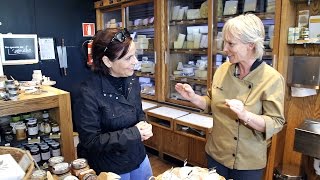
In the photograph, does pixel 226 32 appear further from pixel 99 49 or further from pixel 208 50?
pixel 208 50

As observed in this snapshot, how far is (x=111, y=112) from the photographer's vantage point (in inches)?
50.7

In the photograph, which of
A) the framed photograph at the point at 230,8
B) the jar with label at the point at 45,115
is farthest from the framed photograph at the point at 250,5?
the jar with label at the point at 45,115

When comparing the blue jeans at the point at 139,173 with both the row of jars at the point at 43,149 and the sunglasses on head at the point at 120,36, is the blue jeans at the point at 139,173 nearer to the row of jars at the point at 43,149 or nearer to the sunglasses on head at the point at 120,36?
the sunglasses on head at the point at 120,36

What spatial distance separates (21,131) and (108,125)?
0.95 metres

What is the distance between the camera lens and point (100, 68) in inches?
52.2

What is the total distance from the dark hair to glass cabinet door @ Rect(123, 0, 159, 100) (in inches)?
80.5

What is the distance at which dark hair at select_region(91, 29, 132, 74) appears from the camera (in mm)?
1257

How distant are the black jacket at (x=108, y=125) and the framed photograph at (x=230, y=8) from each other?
1718mm

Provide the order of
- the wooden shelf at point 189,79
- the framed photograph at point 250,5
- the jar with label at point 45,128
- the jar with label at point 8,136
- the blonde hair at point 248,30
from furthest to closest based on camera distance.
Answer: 1. the wooden shelf at point 189,79
2. the framed photograph at point 250,5
3. the jar with label at point 45,128
4. the jar with label at point 8,136
5. the blonde hair at point 248,30

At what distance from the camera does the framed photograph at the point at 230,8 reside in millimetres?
2672

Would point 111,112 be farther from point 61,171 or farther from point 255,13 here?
point 255,13

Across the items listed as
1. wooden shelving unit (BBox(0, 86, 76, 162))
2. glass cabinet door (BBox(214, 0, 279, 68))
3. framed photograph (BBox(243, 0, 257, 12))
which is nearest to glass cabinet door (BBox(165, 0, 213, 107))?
glass cabinet door (BBox(214, 0, 279, 68))

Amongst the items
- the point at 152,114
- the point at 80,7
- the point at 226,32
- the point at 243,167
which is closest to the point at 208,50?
the point at 152,114

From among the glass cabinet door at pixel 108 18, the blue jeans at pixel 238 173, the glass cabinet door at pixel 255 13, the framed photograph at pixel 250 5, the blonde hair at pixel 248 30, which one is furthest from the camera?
the glass cabinet door at pixel 108 18
